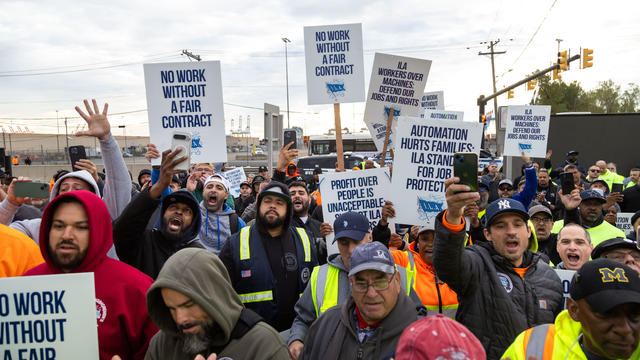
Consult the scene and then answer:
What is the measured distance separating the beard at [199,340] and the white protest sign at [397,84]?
431 centimetres

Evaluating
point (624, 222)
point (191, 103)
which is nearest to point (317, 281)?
point (191, 103)

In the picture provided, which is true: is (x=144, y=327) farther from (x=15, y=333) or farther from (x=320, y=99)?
(x=320, y=99)

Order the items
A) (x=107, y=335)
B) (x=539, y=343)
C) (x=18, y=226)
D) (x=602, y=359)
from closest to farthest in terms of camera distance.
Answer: (x=602, y=359) < (x=539, y=343) < (x=107, y=335) < (x=18, y=226)

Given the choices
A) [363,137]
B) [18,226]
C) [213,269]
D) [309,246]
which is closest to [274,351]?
[213,269]

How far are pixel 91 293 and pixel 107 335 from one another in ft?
1.16

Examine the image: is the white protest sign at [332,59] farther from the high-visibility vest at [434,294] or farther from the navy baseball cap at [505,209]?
the navy baseball cap at [505,209]

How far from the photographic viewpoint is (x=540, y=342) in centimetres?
220

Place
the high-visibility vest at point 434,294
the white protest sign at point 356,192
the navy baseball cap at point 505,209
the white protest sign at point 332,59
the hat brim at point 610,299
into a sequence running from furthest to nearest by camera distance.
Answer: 1. the white protest sign at point 332,59
2. the white protest sign at point 356,192
3. the high-visibility vest at point 434,294
4. the navy baseball cap at point 505,209
5. the hat brim at point 610,299

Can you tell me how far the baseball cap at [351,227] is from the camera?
11.6ft

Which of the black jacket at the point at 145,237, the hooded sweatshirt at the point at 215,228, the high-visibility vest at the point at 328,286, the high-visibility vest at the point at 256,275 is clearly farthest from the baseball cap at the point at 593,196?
the black jacket at the point at 145,237

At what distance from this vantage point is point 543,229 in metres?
5.29

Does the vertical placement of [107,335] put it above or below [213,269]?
below

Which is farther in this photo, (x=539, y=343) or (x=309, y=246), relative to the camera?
(x=309, y=246)

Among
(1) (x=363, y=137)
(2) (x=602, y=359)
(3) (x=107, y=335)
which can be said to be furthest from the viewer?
(1) (x=363, y=137)
